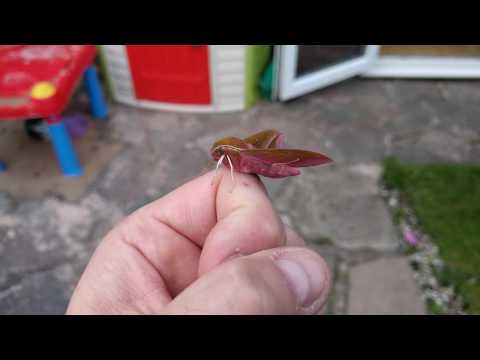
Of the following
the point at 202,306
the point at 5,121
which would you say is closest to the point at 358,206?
the point at 202,306

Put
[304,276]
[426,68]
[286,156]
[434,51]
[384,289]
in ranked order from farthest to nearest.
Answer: [434,51], [426,68], [384,289], [286,156], [304,276]

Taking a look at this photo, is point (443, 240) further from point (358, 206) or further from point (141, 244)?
point (141, 244)

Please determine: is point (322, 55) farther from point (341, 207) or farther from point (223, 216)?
point (223, 216)

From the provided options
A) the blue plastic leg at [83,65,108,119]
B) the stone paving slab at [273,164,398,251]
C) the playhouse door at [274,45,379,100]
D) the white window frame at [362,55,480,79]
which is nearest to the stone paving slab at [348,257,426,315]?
the stone paving slab at [273,164,398,251]

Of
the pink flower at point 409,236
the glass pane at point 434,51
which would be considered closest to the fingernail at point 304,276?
the pink flower at point 409,236

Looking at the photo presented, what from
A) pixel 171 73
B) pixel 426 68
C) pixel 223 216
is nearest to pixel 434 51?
pixel 426 68

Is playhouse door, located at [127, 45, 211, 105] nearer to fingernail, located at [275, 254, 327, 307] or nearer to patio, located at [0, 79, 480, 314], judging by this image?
patio, located at [0, 79, 480, 314]
